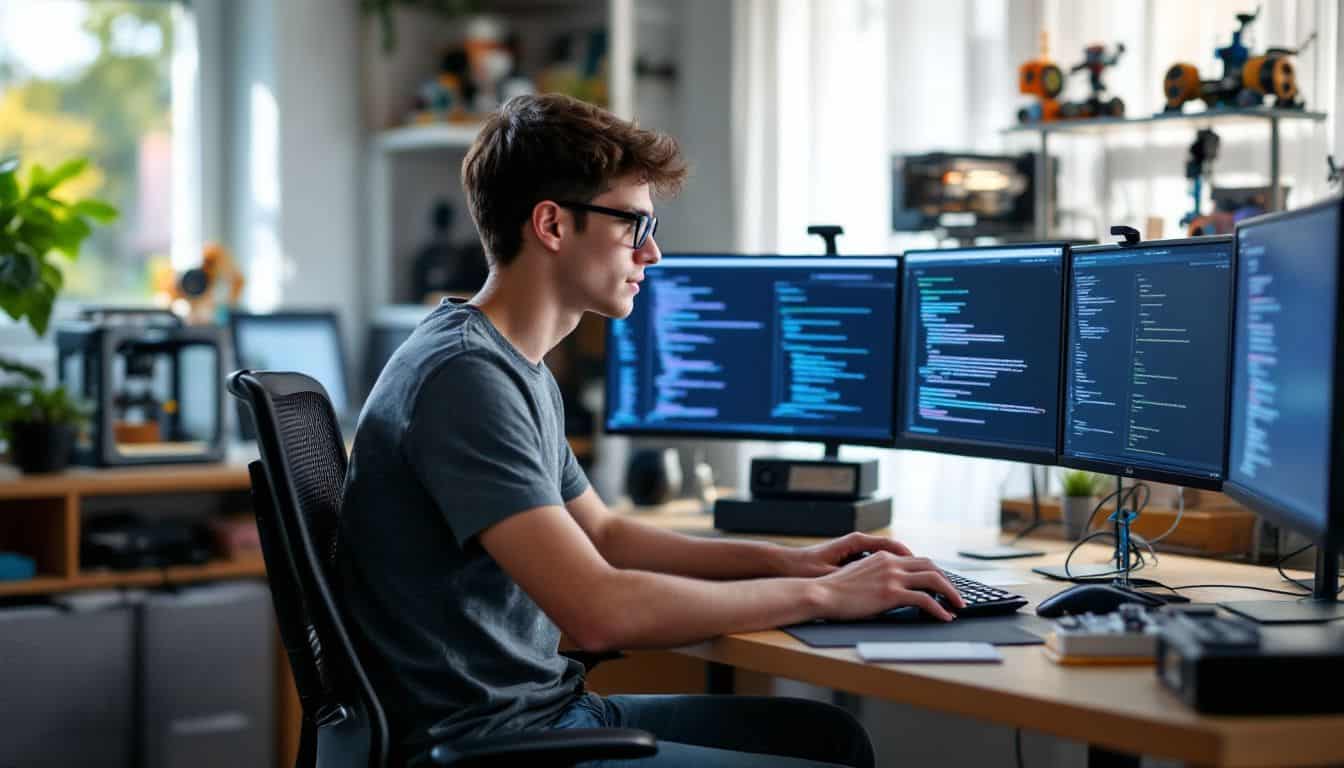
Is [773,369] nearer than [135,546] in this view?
Yes

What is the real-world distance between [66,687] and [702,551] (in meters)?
1.59

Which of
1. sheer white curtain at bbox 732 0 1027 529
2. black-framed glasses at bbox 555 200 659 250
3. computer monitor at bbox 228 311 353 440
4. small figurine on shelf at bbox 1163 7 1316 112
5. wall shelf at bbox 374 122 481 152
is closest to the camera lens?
black-framed glasses at bbox 555 200 659 250

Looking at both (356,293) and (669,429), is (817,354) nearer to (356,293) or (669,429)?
(669,429)

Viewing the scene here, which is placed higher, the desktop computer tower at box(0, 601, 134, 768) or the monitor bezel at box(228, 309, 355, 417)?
the monitor bezel at box(228, 309, 355, 417)

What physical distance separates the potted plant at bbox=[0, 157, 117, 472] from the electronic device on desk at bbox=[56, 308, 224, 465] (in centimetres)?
8

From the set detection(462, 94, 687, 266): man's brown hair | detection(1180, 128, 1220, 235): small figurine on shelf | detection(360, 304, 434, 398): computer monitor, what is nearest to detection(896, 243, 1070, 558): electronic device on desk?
detection(1180, 128, 1220, 235): small figurine on shelf

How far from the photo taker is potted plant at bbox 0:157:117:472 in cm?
289

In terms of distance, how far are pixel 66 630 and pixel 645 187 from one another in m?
1.74

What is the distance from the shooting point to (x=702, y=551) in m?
1.98

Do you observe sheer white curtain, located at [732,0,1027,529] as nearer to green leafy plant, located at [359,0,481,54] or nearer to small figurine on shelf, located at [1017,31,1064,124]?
small figurine on shelf, located at [1017,31,1064,124]

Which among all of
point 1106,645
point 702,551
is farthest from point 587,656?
point 1106,645

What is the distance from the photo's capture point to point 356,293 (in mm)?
4000

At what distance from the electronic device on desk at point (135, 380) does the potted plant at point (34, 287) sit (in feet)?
0.26

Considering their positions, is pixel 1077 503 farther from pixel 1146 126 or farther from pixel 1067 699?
pixel 1067 699
